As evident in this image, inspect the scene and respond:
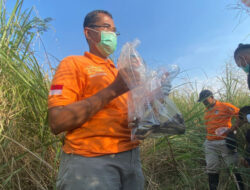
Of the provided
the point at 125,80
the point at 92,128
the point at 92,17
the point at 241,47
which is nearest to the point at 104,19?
the point at 92,17

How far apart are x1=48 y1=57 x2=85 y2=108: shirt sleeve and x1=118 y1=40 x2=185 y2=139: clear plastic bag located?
0.21 metres

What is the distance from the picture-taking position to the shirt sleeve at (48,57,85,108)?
0.89 meters

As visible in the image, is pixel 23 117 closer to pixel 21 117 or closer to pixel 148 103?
pixel 21 117

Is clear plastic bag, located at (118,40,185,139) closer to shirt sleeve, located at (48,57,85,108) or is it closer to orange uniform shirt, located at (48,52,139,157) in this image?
orange uniform shirt, located at (48,52,139,157)

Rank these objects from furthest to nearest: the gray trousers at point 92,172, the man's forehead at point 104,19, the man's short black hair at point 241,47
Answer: the man's short black hair at point 241,47 → the man's forehead at point 104,19 → the gray trousers at point 92,172

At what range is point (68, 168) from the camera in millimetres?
875

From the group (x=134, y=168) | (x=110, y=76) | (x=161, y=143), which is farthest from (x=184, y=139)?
(x=110, y=76)

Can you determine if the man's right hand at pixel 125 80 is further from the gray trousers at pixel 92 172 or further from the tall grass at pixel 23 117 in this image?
the tall grass at pixel 23 117

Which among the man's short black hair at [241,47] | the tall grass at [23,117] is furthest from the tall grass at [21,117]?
the man's short black hair at [241,47]

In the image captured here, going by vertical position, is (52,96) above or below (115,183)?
above

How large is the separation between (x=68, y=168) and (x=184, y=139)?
142cm

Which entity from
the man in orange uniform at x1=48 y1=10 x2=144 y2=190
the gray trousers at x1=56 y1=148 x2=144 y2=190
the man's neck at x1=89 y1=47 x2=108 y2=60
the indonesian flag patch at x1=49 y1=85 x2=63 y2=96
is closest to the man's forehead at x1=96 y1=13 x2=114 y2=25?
the man's neck at x1=89 y1=47 x2=108 y2=60

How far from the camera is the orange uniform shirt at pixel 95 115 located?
89 centimetres

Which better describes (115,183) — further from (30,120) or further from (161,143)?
(161,143)
